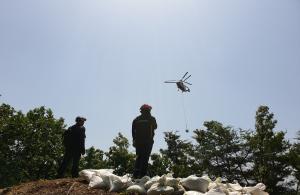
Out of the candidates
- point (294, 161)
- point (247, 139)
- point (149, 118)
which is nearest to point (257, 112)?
point (247, 139)

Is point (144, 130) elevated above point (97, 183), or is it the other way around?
point (144, 130)

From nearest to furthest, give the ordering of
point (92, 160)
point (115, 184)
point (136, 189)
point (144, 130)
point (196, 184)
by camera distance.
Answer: point (136, 189) → point (196, 184) → point (115, 184) → point (144, 130) → point (92, 160)

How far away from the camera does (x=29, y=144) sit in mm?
38125

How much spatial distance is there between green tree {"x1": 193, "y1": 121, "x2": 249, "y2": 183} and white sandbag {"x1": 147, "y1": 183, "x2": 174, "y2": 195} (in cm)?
3009

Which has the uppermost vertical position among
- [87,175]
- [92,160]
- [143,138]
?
[92,160]

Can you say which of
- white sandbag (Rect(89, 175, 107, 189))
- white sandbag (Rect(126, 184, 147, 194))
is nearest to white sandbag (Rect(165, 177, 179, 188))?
white sandbag (Rect(126, 184, 147, 194))

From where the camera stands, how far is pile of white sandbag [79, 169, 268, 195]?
373 inches

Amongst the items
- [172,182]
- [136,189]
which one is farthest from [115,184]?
[172,182]

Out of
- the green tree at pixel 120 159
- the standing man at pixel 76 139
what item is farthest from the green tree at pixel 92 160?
the standing man at pixel 76 139

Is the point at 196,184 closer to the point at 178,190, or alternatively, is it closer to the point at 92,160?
the point at 178,190

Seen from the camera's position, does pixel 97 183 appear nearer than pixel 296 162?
Yes

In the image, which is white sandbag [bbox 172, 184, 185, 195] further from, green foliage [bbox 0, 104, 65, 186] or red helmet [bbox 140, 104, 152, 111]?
green foliage [bbox 0, 104, 65, 186]

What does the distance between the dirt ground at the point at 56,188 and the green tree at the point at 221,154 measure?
2963 cm

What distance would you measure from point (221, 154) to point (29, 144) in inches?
712
